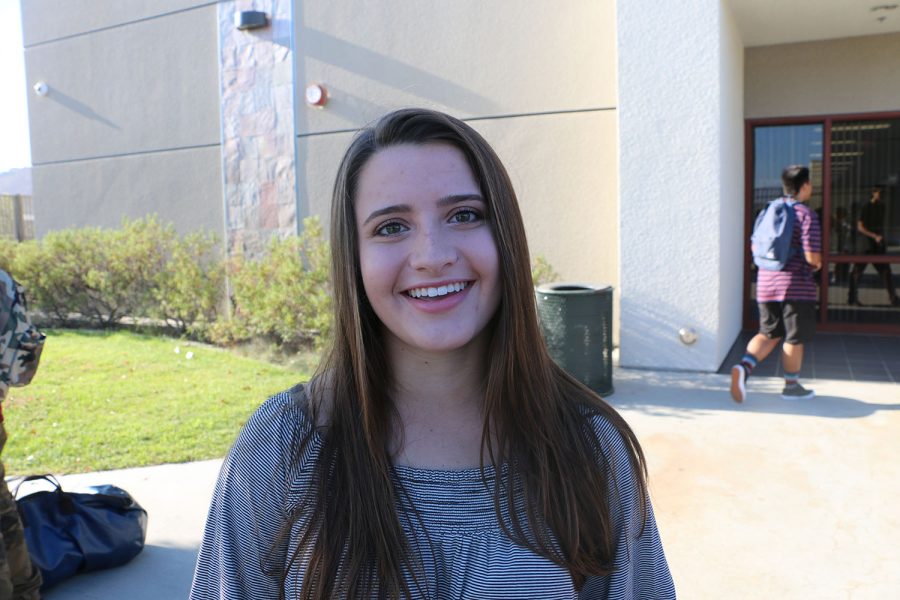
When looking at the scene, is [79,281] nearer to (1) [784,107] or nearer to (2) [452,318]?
(1) [784,107]

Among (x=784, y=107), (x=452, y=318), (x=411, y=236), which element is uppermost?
(x=784, y=107)

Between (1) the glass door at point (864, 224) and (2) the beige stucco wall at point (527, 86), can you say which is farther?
(1) the glass door at point (864, 224)

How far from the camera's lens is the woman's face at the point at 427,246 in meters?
1.60

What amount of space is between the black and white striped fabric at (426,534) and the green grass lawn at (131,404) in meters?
4.37

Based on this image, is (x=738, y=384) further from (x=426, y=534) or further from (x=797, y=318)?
(x=426, y=534)

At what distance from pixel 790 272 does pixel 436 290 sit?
577 cm

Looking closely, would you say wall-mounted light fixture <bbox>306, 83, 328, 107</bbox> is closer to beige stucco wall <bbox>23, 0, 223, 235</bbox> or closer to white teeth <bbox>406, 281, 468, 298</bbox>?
beige stucco wall <bbox>23, 0, 223, 235</bbox>

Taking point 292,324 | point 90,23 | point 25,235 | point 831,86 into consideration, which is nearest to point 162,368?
point 292,324

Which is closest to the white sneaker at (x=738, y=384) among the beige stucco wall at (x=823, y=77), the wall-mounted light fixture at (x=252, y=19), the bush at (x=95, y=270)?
the beige stucco wall at (x=823, y=77)

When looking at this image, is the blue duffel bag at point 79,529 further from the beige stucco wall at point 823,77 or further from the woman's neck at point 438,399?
the beige stucco wall at point 823,77

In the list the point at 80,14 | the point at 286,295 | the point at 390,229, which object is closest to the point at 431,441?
the point at 390,229

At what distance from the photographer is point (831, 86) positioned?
9680 millimetres

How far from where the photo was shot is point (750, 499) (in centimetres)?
465

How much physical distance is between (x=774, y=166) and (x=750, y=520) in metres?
7.13
